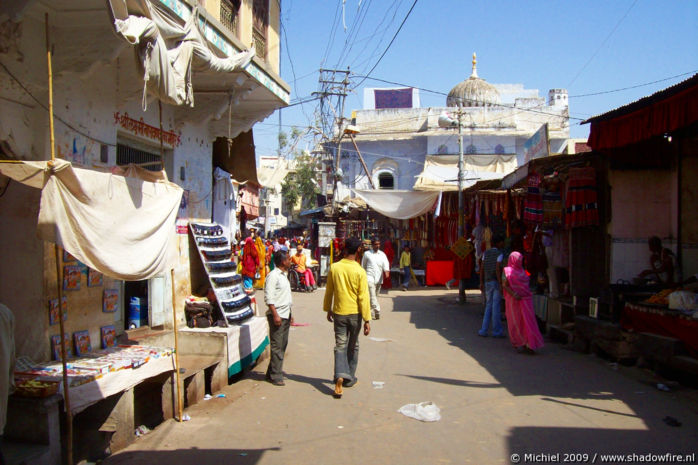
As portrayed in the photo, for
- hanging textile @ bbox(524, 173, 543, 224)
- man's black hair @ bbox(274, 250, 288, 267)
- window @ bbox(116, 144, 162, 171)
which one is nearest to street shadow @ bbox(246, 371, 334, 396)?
man's black hair @ bbox(274, 250, 288, 267)

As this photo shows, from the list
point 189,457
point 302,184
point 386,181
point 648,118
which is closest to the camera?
point 189,457

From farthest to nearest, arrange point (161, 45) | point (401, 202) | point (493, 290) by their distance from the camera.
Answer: point (401, 202)
point (493, 290)
point (161, 45)

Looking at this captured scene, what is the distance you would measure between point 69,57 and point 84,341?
113 inches

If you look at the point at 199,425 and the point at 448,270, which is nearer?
the point at 199,425

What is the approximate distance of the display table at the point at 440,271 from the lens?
20672 millimetres

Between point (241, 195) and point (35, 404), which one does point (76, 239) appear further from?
point (241, 195)

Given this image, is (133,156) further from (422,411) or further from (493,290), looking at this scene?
(493,290)

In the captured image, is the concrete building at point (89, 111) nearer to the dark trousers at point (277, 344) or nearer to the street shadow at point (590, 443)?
the dark trousers at point (277, 344)

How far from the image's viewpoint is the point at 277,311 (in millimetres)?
6738

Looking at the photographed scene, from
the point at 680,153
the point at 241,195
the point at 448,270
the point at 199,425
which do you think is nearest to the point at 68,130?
the point at 199,425

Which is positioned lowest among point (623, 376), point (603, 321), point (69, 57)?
point (623, 376)

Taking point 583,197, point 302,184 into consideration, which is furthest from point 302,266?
point 302,184

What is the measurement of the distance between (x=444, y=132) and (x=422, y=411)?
2434cm

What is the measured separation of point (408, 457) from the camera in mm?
4469
